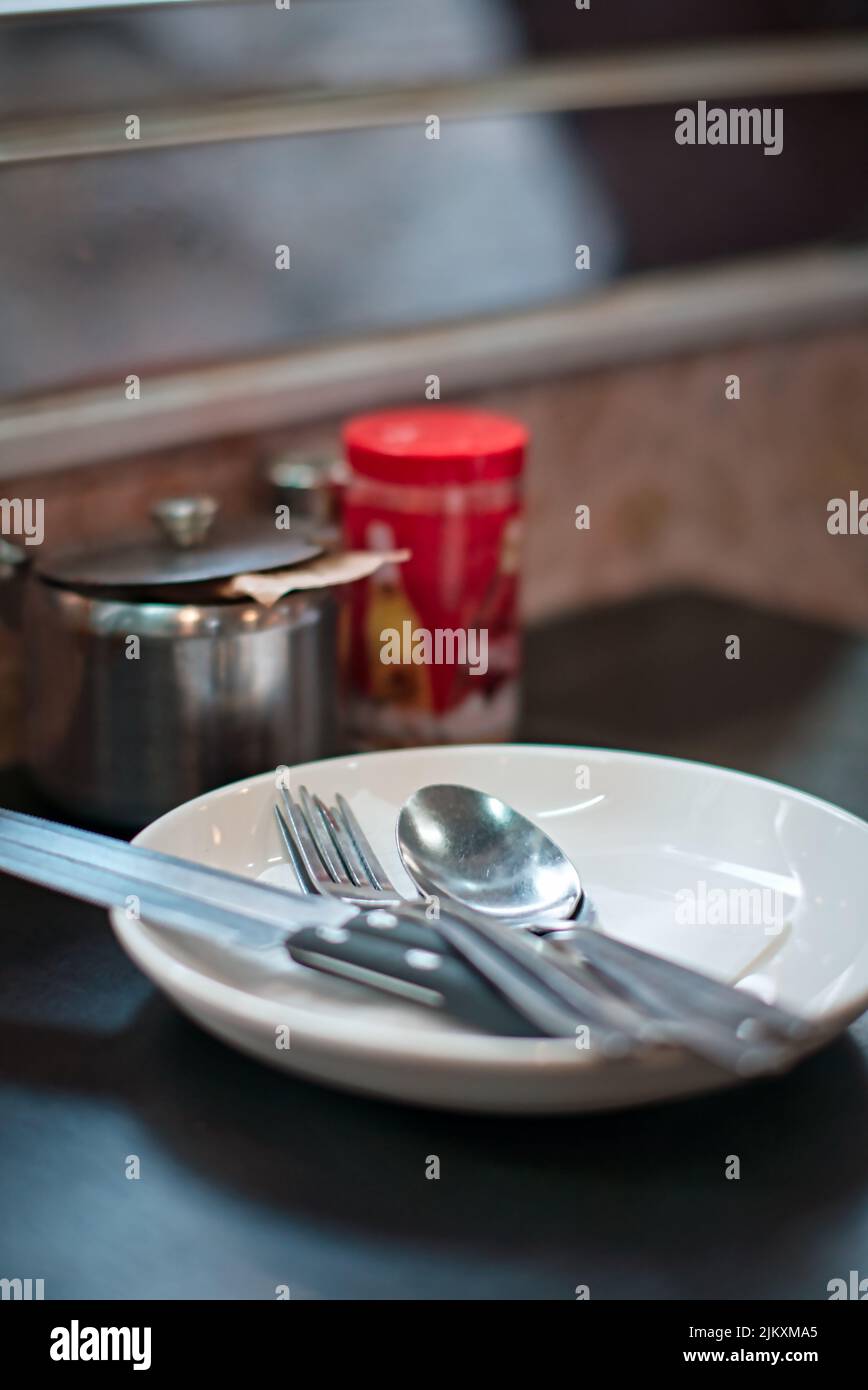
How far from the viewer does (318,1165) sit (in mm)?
467

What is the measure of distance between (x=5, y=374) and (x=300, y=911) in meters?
0.43

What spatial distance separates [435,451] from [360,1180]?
0.43m

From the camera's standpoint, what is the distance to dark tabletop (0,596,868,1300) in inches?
16.8

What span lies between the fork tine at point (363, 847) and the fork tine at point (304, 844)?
0.02 metres

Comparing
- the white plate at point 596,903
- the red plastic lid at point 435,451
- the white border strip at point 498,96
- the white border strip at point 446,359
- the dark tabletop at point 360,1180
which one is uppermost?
the white border strip at point 498,96

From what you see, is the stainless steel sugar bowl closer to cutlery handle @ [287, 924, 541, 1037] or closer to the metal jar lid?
the metal jar lid

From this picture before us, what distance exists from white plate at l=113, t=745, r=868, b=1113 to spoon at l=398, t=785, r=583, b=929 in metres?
0.03

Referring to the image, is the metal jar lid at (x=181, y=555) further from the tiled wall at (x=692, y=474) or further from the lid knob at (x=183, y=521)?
the tiled wall at (x=692, y=474)

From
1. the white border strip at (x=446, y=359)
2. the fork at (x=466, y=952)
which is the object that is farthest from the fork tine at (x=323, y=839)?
the white border strip at (x=446, y=359)

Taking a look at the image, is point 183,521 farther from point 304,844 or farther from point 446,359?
point 446,359

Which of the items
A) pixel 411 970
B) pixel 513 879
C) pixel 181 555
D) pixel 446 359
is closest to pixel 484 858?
pixel 513 879

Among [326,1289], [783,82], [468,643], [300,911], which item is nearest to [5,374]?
[468,643]

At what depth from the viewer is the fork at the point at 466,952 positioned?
0.42m

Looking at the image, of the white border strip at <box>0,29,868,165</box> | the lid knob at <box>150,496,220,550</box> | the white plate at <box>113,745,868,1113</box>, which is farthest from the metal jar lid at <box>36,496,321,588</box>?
the white border strip at <box>0,29,868,165</box>
